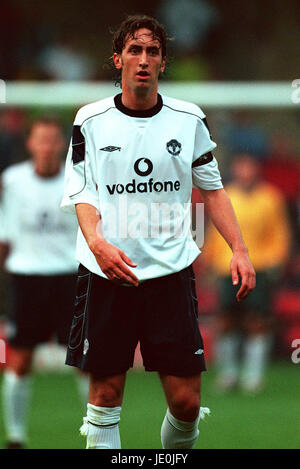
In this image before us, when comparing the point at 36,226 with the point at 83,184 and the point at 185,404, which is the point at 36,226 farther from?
the point at 185,404

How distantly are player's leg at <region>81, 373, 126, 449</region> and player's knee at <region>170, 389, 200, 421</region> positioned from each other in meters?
0.26

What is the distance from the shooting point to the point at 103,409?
14.7 ft

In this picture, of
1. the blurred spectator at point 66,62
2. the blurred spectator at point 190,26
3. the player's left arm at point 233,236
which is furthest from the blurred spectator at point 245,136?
the player's left arm at point 233,236

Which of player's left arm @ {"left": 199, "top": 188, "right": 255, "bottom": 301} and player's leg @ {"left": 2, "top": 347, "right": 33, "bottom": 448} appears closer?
player's left arm @ {"left": 199, "top": 188, "right": 255, "bottom": 301}

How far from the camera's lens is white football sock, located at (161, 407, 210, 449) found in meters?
4.68

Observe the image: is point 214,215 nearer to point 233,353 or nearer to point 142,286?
point 142,286

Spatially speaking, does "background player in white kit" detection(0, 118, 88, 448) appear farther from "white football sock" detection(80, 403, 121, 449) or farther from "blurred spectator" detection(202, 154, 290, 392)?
"blurred spectator" detection(202, 154, 290, 392)

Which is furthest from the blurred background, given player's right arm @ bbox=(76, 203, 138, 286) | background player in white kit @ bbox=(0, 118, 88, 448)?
player's right arm @ bbox=(76, 203, 138, 286)

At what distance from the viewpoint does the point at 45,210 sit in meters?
7.40

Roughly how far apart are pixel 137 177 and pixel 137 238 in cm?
A: 28

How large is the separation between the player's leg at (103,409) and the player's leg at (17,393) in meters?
1.89

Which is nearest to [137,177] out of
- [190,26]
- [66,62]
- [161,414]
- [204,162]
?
[204,162]

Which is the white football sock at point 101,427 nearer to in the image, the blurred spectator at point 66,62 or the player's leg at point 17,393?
the player's leg at point 17,393

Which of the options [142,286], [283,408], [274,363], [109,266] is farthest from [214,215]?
[274,363]
